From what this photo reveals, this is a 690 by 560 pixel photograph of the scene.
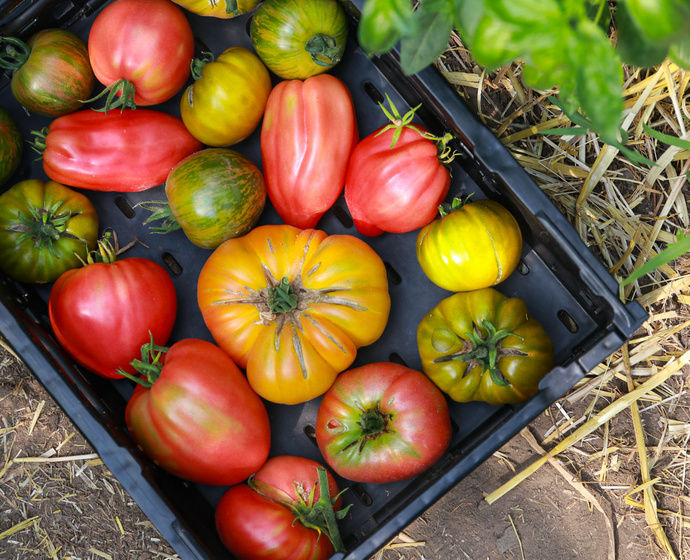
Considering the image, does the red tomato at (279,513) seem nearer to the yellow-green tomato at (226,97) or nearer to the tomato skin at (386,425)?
the tomato skin at (386,425)

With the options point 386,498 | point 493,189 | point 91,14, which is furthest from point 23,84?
point 386,498

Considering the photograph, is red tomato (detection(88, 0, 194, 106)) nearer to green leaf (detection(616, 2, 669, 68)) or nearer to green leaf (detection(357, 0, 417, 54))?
green leaf (detection(357, 0, 417, 54))

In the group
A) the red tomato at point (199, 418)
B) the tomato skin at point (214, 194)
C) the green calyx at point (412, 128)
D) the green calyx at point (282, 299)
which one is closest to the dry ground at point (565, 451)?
the green calyx at point (412, 128)

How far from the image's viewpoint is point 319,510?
1300 millimetres

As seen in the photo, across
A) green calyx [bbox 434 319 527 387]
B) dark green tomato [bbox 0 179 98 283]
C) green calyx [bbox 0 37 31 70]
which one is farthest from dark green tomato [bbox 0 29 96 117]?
green calyx [bbox 434 319 527 387]

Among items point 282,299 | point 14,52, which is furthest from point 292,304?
point 14,52

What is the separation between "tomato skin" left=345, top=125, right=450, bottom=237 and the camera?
4.32 ft

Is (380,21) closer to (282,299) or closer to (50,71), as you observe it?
(282,299)

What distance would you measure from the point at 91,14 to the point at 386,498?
1.54 m

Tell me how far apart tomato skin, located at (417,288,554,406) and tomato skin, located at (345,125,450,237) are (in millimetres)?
239

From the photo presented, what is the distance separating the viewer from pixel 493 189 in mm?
1424

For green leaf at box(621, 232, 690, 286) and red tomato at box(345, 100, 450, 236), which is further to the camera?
red tomato at box(345, 100, 450, 236)

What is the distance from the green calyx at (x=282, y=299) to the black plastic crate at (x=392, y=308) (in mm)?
347

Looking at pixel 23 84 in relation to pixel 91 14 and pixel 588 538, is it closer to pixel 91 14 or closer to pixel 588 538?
pixel 91 14
